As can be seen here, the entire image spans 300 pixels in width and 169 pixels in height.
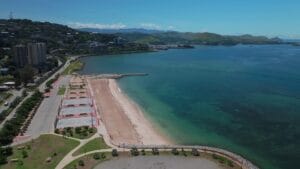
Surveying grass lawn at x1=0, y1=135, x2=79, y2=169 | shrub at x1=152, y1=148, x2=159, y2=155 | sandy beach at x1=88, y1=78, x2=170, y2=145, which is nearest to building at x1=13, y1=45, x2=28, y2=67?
sandy beach at x1=88, y1=78, x2=170, y2=145

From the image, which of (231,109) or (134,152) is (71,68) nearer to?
(231,109)

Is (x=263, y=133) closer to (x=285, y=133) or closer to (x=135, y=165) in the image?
(x=285, y=133)

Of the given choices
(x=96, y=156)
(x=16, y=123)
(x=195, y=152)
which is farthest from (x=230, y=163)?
(x=16, y=123)

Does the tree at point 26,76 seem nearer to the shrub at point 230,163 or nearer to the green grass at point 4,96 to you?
the green grass at point 4,96

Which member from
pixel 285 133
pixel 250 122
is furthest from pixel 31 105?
pixel 285 133

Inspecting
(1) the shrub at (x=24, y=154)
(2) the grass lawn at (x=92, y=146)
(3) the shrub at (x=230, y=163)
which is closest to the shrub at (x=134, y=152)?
(2) the grass lawn at (x=92, y=146)

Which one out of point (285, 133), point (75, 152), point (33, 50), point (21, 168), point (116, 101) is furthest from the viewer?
point (33, 50)
